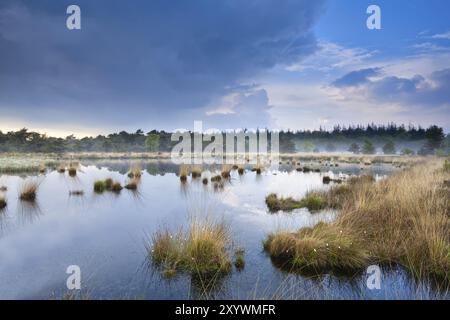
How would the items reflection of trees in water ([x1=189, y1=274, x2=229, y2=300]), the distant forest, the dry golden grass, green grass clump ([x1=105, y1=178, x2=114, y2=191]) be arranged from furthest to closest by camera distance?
the distant forest < green grass clump ([x1=105, y1=178, x2=114, y2=191]) < the dry golden grass < reflection of trees in water ([x1=189, y1=274, x2=229, y2=300])

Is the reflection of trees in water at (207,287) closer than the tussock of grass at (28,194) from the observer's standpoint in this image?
Yes

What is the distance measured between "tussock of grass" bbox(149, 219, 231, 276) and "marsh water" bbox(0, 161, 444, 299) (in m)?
0.25

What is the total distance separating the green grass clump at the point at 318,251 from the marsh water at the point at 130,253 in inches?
13.2

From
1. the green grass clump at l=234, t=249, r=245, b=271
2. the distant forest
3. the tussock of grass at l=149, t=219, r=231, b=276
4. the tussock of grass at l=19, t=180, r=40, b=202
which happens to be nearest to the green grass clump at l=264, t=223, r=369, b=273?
the green grass clump at l=234, t=249, r=245, b=271

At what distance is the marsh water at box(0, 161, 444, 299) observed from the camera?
4.99m

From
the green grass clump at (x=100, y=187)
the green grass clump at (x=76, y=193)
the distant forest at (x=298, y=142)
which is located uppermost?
the distant forest at (x=298, y=142)

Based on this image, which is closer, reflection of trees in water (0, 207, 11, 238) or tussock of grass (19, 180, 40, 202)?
reflection of trees in water (0, 207, 11, 238)

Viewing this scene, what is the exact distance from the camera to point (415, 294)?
486 cm

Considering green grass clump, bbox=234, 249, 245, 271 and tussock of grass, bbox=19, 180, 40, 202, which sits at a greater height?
tussock of grass, bbox=19, 180, 40, 202

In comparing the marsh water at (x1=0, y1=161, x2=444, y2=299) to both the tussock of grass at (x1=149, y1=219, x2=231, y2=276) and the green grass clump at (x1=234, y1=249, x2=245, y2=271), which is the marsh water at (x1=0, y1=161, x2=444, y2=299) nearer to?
the green grass clump at (x1=234, y1=249, x2=245, y2=271)

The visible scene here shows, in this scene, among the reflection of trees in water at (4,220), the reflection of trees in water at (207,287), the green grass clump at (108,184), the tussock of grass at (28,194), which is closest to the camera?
the reflection of trees in water at (207,287)

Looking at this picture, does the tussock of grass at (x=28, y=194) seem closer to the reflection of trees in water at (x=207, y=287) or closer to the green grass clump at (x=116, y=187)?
the green grass clump at (x=116, y=187)

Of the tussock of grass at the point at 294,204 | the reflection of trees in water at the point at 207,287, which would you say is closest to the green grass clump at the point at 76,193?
the tussock of grass at the point at 294,204

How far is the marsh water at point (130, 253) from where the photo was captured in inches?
197
